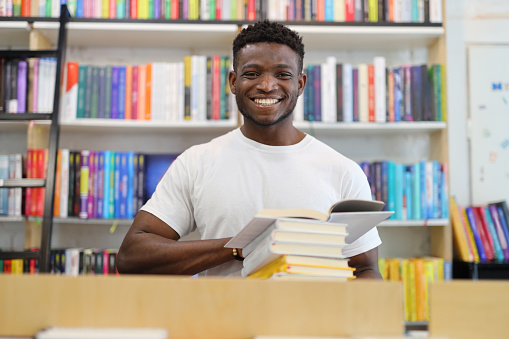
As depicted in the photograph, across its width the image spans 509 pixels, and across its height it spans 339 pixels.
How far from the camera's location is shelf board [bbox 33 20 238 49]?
2295 millimetres

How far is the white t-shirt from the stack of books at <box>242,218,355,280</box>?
0.42m

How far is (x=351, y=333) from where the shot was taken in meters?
0.69

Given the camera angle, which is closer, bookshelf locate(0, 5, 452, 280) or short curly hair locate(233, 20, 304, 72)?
short curly hair locate(233, 20, 304, 72)

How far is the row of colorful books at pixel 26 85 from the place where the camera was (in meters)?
2.24

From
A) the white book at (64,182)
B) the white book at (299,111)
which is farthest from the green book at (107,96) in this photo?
the white book at (299,111)

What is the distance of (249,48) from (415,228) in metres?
1.49

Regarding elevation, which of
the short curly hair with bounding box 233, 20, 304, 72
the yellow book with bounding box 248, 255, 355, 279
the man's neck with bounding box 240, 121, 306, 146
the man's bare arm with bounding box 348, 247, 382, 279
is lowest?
the man's bare arm with bounding box 348, 247, 382, 279

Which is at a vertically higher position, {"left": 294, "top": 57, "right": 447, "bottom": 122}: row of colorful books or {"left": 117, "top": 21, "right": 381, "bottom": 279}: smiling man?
{"left": 294, "top": 57, "right": 447, "bottom": 122}: row of colorful books

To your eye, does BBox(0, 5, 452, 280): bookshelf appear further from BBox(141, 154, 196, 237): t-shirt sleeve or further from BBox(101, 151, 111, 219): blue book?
BBox(141, 154, 196, 237): t-shirt sleeve

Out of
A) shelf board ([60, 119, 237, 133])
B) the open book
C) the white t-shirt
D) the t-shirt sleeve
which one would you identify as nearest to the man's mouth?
the white t-shirt

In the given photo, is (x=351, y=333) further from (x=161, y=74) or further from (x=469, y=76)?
(x=469, y=76)

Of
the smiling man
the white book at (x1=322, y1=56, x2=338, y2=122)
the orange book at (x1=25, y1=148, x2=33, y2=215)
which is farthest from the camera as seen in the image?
the white book at (x1=322, y1=56, x2=338, y2=122)

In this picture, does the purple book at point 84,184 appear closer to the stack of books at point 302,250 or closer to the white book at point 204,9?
the white book at point 204,9

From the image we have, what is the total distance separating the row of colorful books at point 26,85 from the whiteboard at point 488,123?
194 cm
